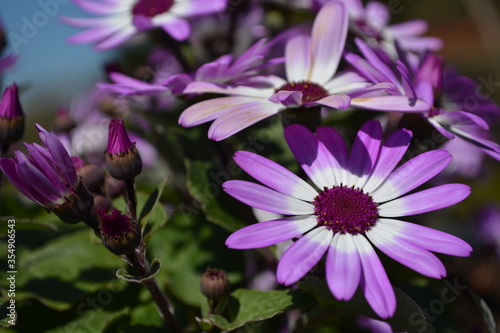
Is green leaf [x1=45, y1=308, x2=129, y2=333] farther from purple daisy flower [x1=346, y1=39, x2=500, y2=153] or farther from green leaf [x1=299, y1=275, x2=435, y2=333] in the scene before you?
purple daisy flower [x1=346, y1=39, x2=500, y2=153]

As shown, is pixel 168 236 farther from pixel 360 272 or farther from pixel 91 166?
pixel 360 272

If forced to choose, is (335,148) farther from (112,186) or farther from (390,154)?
(112,186)

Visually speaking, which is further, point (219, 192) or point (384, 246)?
point (219, 192)

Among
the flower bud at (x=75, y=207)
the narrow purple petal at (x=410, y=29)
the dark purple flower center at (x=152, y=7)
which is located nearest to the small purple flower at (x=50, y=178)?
the flower bud at (x=75, y=207)

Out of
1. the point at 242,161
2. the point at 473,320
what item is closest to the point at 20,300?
the point at 242,161

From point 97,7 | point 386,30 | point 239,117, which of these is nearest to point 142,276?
point 239,117

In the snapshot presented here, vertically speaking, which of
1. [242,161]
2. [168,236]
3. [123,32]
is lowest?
[168,236]

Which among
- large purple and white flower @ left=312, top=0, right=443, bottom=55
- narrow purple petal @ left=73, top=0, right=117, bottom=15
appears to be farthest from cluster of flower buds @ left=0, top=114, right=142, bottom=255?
large purple and white flower @ left=312, top=0, right=443, bottom=55
